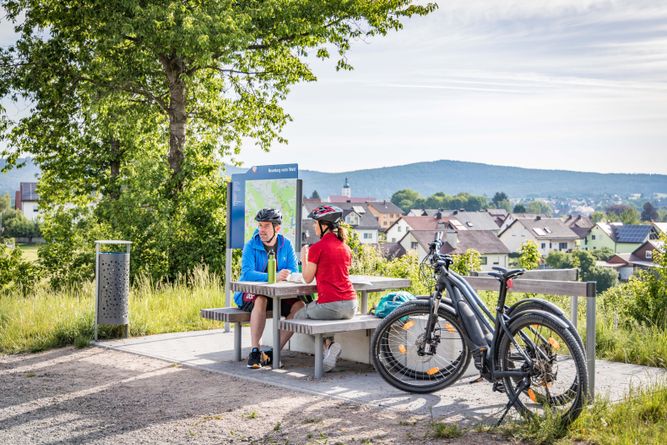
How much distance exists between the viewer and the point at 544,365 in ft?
20.4

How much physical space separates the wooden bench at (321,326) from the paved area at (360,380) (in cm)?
23

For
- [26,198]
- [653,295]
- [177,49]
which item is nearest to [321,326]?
[653,295]

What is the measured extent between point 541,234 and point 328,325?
456 feet

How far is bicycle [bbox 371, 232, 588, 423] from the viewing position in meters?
6.08

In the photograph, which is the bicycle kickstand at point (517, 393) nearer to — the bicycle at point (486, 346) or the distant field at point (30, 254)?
the bicycle at point (486, 346)

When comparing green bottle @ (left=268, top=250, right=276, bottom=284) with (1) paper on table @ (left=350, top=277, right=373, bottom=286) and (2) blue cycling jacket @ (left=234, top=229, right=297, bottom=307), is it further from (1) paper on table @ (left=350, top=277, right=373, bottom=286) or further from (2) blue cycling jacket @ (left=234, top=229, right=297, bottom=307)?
(1) paper on table @ (left=350, top=277, right=373, bottom=286)

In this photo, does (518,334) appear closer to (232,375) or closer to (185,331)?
(232,375)

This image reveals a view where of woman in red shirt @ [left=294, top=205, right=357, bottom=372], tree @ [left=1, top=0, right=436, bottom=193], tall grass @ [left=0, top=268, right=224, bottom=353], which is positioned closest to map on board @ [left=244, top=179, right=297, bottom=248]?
woman in red shirt @ [left=294, top=205, right=357, bottom=372]

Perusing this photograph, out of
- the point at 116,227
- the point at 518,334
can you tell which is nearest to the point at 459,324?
the point at 518,334

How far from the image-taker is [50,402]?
24.5ft

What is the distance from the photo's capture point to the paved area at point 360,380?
273 inches

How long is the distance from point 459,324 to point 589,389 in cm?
130

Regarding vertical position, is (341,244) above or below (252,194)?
below

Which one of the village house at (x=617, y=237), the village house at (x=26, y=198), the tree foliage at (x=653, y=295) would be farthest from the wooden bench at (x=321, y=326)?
the village house at (x=617, y=237)
